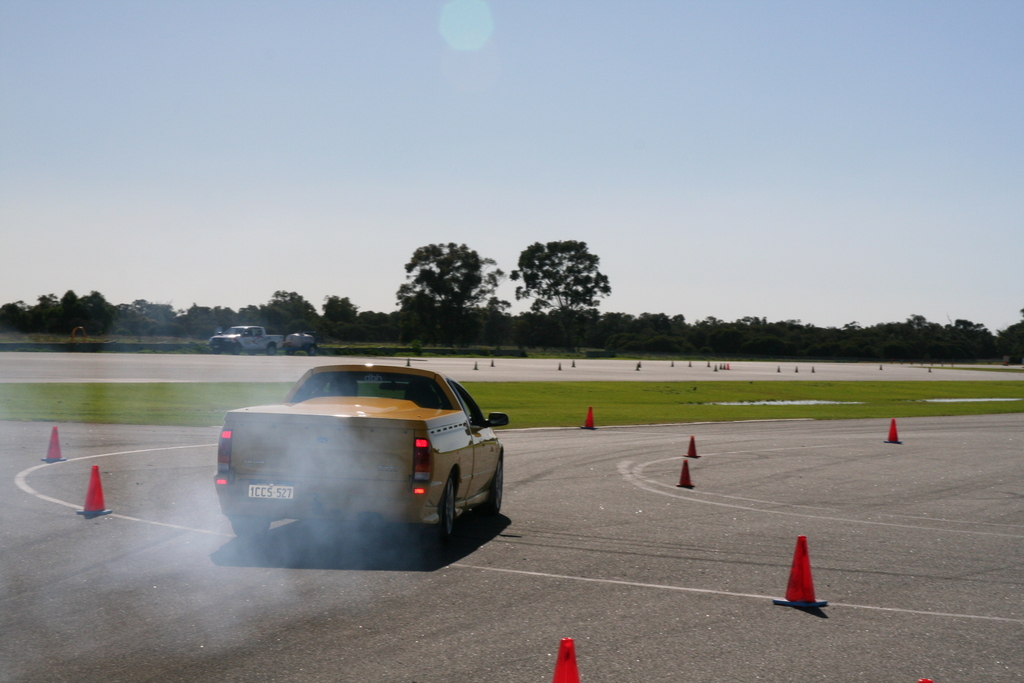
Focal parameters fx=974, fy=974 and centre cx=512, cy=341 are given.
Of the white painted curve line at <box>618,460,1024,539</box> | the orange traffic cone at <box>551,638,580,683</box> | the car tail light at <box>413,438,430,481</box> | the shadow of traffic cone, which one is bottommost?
the white painted curve line at <box>618,460,1024,539</box>

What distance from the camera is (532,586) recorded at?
6.98 m

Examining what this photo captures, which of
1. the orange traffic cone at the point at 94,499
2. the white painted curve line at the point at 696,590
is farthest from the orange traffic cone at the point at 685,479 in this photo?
the orange traffic cone at the point at 94,499

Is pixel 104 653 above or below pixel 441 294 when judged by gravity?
below

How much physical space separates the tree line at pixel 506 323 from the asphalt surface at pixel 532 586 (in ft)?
257

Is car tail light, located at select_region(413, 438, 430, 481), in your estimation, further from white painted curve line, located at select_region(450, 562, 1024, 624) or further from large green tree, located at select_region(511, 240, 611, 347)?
large green tree, located at select_region(511, 240, 611, 347)

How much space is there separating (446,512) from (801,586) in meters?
3.09

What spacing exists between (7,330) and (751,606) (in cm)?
10442

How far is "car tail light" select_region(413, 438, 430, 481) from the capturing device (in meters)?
7.86

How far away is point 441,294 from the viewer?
374ft

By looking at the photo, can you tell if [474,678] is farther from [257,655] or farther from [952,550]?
[952,550]

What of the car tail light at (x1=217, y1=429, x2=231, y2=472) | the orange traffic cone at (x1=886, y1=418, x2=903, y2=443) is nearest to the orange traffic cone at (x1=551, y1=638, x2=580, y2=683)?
the car tail light at (x1=217, y1=429, x2=231, y2=472)

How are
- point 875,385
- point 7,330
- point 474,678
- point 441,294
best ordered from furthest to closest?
point 441,294 < point 7,330 < point 875,385 < point 474,678

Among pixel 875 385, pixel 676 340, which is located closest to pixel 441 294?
pixel 676 340

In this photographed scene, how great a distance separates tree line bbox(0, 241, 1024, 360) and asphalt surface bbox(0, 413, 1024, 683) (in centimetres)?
7822
